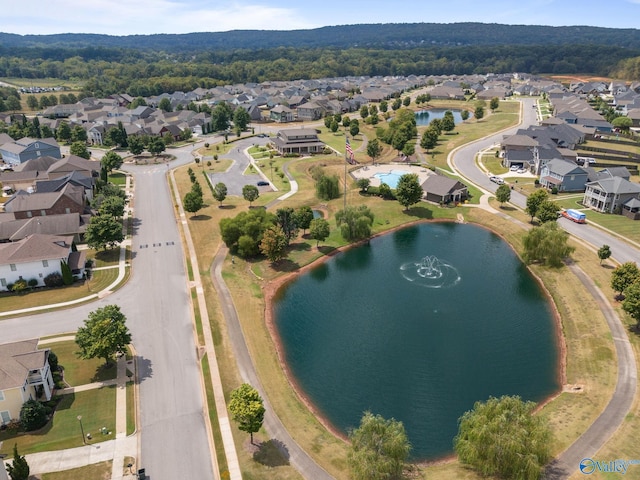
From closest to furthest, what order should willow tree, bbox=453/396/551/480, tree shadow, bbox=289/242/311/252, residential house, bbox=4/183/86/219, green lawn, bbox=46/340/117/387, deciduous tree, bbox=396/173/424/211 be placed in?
willow tree, bbox=453/396/551/480 < green lawn, bbox=46/340/117/387 < tree shadow, bbox=289/242/311/252 < residential house, bbox=4/183/86/219 < deciduous tree, bbox=396/173/424/211

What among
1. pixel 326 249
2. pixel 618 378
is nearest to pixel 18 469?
pixel 326 249

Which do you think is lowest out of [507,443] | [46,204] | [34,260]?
[507,443]

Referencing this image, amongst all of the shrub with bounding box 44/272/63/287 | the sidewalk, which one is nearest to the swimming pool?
the shrub with bounding box 44/272/63/287

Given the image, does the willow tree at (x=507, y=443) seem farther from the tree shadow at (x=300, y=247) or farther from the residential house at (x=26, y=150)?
the residential house at (x=26, y=150)

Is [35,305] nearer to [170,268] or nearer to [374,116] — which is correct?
[170,268]

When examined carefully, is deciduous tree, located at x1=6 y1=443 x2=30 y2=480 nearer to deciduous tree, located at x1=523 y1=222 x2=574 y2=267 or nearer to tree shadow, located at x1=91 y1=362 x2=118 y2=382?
tree shadow, located at x1=91 y1=362 x2=118 y2=382

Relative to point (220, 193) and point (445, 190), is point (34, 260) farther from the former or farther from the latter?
point (445, 190)
